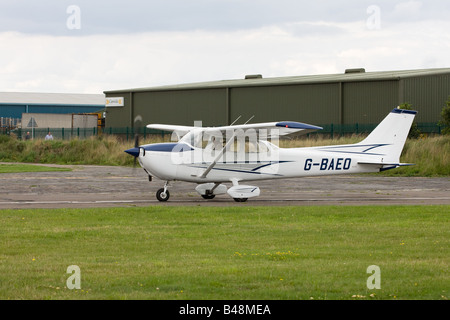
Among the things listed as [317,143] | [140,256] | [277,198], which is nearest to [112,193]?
[277,198]

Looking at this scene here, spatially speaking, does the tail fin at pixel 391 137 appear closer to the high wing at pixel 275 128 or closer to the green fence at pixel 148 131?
the high wing at pixel 275 128

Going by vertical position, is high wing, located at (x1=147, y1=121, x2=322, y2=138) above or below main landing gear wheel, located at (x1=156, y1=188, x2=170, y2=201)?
above

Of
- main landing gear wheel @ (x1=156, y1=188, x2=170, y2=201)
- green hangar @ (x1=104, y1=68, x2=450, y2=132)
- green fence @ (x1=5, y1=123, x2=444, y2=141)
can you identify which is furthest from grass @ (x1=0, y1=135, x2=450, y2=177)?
main landing gear wheel @ (x1=156, y1=188, x2=170, y2=201)

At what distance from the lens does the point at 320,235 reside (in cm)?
1177

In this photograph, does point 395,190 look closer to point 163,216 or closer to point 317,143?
point 163,216

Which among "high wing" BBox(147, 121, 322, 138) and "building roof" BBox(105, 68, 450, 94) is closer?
"high wing" BBox(147, 121, 322, 138)

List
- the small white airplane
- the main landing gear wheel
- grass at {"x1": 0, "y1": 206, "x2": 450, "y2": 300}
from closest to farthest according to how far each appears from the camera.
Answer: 1. grass at {"x1": 0, "y1": 206, "x2": 450, "y2": 300}
2. the small white airplane
3. the main landing gear wheel

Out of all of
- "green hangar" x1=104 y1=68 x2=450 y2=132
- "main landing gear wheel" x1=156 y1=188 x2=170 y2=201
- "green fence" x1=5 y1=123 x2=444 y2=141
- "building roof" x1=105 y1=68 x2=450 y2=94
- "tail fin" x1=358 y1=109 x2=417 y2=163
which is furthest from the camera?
"building roof" x1=105 y1=68 x2=450 y2=94

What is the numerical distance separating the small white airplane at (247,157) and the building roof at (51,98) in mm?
78034

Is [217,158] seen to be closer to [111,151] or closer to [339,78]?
[111,151]

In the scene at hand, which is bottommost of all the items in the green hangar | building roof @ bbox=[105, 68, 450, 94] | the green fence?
the green fence

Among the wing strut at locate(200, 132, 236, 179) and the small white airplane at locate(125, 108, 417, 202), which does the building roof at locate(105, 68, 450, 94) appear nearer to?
the small white airplane at locate(125, 108, 417, 202)

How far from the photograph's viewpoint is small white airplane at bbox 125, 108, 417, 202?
60.8 feet

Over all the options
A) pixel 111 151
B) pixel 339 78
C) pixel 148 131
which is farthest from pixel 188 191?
pixel 148 131
